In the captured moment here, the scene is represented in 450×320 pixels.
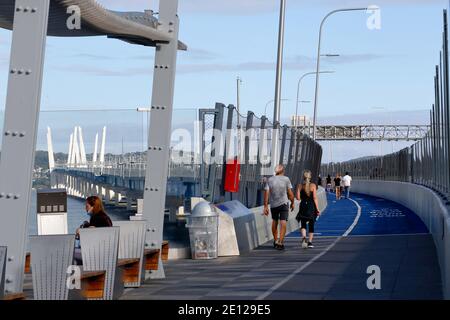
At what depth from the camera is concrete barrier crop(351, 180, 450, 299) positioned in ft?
50.9

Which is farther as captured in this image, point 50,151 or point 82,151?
point 82,151

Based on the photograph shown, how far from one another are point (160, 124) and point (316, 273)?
3391 millimetres

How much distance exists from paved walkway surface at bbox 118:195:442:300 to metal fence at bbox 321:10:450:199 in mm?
2197

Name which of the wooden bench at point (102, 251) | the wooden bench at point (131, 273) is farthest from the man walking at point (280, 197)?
the wooden bench at point (102, 251)

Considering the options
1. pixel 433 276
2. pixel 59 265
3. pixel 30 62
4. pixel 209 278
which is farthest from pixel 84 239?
pixel 433 276

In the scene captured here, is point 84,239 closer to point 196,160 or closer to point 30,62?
point 30,62

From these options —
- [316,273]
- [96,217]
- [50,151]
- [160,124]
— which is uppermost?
[160,124]

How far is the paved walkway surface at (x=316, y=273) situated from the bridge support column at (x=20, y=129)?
11.6 ft

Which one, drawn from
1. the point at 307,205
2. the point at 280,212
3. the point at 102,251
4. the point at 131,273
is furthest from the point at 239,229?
the point at 102,251

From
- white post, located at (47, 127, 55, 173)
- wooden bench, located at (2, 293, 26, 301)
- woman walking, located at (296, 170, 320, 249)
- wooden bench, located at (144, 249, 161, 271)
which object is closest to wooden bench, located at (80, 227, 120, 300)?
wooden bench, located at (2, 293, 26, 301)

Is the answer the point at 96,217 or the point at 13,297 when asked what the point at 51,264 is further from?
the point at 96,217

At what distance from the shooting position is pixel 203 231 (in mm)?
22797

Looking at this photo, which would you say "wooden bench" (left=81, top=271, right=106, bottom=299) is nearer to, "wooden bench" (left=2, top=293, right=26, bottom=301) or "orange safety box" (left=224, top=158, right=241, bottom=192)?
"wooden bench" (left=2, top=293, right=26, bottom=301)

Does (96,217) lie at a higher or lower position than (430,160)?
lower
